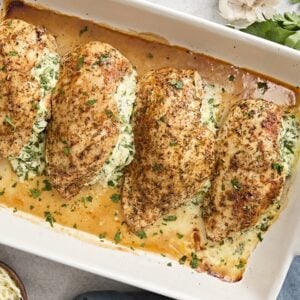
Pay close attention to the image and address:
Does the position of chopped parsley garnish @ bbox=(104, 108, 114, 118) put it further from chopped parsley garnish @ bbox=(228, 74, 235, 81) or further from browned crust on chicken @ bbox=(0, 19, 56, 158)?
chopped parsley garnish @ bbox=(228, 74, 235, 81)

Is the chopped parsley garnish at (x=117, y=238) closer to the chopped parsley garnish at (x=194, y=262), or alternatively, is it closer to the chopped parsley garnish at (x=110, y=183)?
the chopped parsley garnish at (x=110, y=183)

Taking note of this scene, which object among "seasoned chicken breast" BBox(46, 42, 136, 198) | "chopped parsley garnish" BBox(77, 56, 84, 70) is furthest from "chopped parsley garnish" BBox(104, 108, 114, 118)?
"chopped parsley garnish" BBox(77, 56, 84, 70)

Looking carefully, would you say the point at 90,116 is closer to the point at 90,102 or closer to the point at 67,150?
the point at 90,102

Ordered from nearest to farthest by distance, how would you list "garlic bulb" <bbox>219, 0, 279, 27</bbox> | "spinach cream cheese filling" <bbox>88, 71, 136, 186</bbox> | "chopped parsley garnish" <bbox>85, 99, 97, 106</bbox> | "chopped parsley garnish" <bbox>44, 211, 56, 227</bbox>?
1. "chopped parsley garnish" <bbox>85, 99, 97, 106</bbox>
2. "spinach cream cheese filling" <bbox>88, 71, 136, 186</bbox>
3. "chopped parsley garnish" <bbox>44, 211, 56, 227</bbox>
4. "garlic bulb" <bbox>219, 0, 279, 27</bbox>

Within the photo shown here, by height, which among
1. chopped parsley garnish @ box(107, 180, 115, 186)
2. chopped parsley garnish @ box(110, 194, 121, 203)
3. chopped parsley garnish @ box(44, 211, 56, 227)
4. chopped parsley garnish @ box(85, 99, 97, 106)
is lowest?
chopped parsley garnish @ box(44, 211, 56, 227)

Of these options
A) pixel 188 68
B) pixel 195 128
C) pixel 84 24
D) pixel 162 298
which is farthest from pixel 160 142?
pixel 162 298

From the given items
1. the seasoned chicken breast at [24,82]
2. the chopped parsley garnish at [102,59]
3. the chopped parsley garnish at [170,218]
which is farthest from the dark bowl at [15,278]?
the chopped parsley garnish at [102,59]
